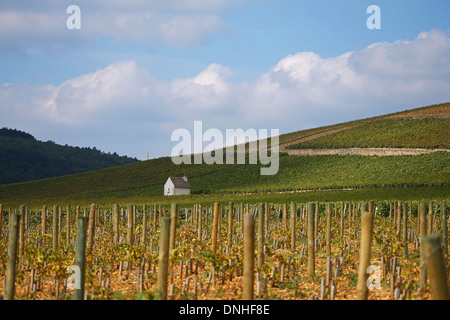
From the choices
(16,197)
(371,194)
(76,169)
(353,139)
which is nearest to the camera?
(371,194)

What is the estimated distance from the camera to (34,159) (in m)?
162

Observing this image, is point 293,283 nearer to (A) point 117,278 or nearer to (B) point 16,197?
(A) point 117,278

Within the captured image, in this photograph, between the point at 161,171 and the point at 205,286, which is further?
the point at 161,171

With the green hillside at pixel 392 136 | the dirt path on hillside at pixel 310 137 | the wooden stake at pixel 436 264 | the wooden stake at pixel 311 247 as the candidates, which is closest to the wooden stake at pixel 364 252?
the wooden stake at pixel 436 264

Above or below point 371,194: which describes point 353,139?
above

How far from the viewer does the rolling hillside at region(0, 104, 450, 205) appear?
6397 cm

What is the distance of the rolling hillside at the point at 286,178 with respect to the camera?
63969 millimetres

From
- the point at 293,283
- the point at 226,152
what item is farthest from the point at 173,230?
the point at 226,152

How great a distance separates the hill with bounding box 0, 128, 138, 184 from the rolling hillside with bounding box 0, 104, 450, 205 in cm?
5580

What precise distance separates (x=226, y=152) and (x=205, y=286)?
91.8 m

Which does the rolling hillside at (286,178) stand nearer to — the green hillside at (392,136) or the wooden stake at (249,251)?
the green hillside at (392,136)

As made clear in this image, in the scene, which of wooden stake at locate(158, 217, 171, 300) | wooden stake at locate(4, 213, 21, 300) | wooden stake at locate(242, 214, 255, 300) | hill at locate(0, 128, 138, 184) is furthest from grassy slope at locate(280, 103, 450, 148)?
wooden stake at locate(4, 213, 21, 300)
